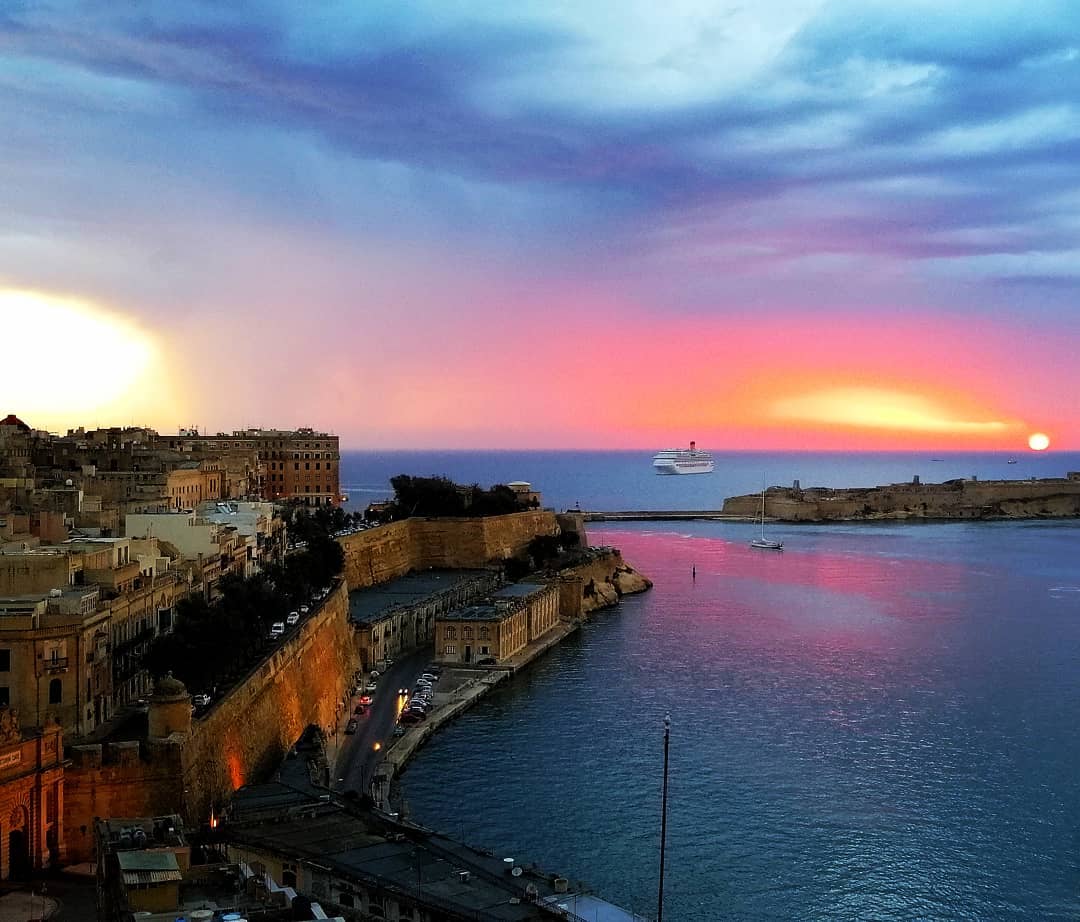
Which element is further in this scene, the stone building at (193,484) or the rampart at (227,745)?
the stone building at (193,484)

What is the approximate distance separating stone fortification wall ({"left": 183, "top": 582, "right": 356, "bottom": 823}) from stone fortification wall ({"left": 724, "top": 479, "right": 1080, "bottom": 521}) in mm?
92399

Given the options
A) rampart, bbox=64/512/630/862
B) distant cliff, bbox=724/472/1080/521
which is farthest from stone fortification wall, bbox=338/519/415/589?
distant cliff, bbox=724/472/1080/521

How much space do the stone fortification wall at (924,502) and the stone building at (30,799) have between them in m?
108

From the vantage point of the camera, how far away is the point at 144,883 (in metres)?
11.9

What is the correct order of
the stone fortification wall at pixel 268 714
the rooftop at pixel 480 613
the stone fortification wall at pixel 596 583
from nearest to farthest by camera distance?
1. the stone fortification wall at pixel 268 714
2. the rooftop at pixel 480 613
3. the stone fortification wall at pixel 596 583

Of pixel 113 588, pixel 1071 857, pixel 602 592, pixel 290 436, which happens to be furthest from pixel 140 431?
pixel 1071 857

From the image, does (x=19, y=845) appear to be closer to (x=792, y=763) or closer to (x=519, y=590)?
(x=792, y=763)

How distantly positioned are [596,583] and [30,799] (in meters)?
41.6

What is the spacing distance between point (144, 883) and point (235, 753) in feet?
34.7

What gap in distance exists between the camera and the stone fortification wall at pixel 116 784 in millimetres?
18328

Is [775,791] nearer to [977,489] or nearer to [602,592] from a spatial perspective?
[602,592]

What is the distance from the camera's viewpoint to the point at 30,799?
17531mm

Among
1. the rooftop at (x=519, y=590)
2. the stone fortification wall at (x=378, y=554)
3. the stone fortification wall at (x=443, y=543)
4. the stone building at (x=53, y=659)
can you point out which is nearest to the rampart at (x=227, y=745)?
the stone building at (x=53, y=659)

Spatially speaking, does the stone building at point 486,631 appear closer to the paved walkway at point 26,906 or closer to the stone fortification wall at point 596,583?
the stone fortification wall at point 596,583
